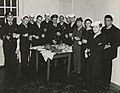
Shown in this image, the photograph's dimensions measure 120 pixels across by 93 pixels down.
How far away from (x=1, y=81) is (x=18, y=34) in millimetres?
1168

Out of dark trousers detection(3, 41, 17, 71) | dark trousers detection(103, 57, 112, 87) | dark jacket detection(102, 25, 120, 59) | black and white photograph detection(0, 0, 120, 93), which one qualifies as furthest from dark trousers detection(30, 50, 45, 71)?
dark jacket detection(102, 25, 120, 59)

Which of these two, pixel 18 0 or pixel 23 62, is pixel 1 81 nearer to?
pixel 23 62

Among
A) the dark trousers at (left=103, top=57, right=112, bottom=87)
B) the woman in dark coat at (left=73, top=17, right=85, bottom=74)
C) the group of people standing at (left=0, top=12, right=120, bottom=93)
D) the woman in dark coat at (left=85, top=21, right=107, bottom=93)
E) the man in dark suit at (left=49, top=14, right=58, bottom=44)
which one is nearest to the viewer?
the woman in dark coat at (left=85, top=21, right=107, bottom=93)

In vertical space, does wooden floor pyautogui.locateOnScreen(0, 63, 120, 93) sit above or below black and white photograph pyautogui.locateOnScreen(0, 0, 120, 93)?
below

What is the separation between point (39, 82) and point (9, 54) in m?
1.02

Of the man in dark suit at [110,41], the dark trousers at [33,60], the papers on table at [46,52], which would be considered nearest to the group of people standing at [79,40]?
the man in dark suit at [110,41]

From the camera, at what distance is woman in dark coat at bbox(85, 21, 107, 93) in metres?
4.56

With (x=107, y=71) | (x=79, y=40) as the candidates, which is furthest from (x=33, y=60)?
(x=107, y=71)

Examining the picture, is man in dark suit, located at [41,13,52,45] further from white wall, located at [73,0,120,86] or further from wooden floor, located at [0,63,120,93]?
white wall, located at [73,0,120,86]

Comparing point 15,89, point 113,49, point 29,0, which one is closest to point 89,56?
point 113,49

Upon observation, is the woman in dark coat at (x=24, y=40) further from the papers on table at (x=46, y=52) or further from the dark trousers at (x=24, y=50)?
the papers on table at (x=46, y=52)

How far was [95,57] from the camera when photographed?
4.65 metres

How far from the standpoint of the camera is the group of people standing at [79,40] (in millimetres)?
4680

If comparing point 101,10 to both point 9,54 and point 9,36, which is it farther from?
point 9,54
